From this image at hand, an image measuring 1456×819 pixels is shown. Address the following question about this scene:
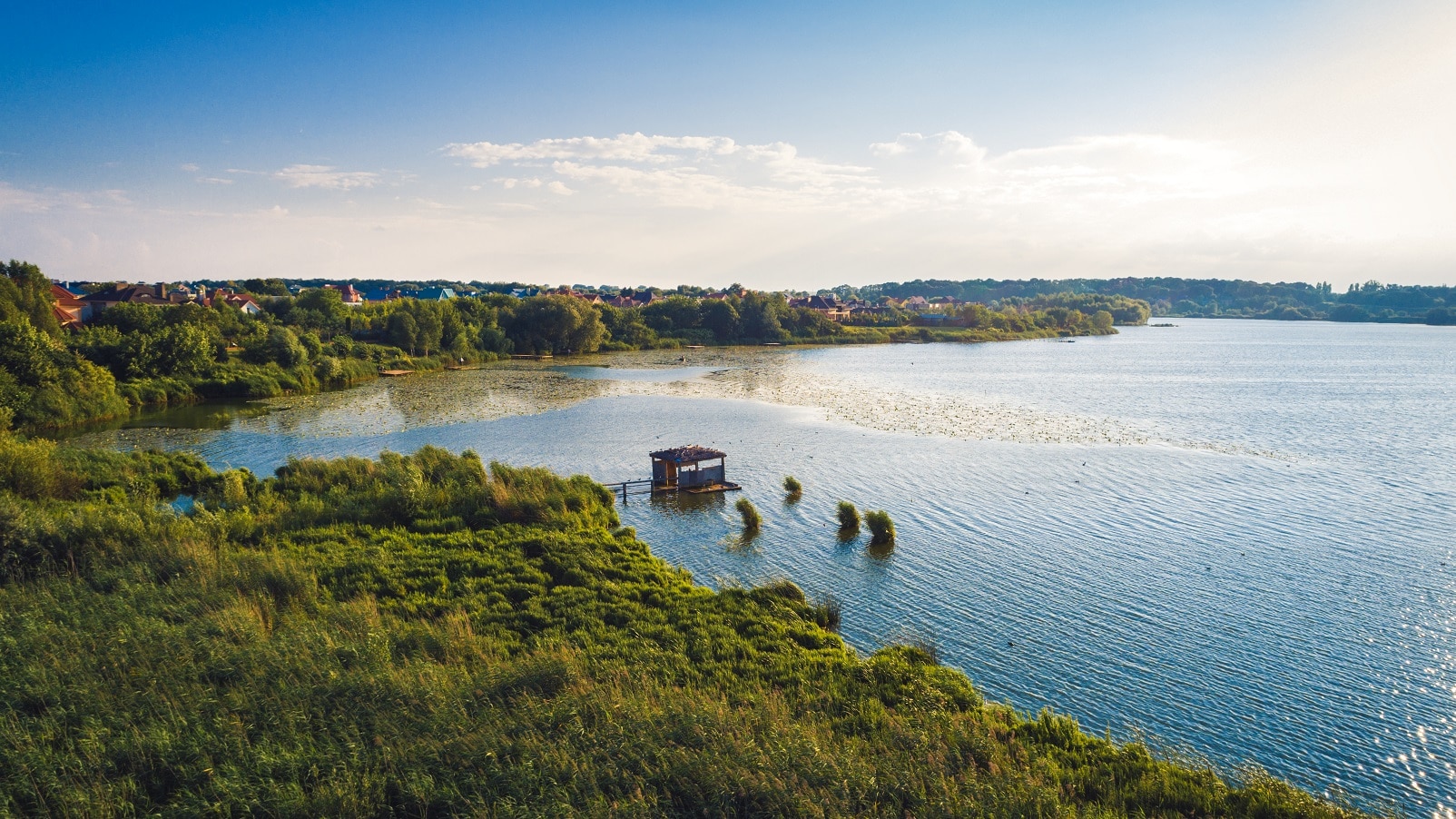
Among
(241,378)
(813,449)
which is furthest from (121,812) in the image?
(241,378)

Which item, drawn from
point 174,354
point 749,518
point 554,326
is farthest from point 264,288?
point 749,518

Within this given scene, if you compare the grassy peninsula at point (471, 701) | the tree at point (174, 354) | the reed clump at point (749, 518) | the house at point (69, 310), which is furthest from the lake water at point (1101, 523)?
the house at point (69, 310)

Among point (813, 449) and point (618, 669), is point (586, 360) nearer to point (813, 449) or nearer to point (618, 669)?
point (813, 449)

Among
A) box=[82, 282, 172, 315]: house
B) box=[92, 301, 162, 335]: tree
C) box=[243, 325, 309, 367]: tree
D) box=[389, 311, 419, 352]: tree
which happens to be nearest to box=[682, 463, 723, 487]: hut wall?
box=[243, 325, 309, 367]: tree

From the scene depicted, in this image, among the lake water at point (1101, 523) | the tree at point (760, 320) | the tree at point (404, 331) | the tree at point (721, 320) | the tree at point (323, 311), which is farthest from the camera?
the tree at point (760, 320)

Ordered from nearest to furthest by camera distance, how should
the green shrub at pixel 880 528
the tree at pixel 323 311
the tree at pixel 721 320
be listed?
1. the green shrub at pixel 880 528
2. the tree at pixel 323 311
3. the tree at pixel 721 320

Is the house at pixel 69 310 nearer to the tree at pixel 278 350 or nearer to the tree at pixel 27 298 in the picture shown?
the tree at pixel 27 298

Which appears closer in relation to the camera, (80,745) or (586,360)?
(80,745)
